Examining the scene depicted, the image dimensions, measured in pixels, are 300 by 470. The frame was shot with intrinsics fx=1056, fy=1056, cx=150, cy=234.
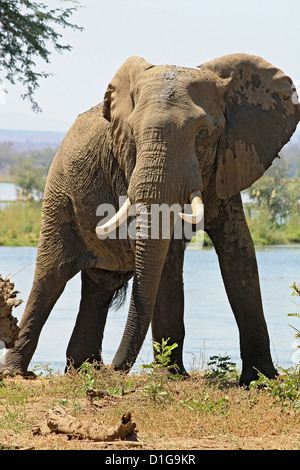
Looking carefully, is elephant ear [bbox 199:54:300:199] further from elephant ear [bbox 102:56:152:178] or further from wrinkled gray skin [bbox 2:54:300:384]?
elephant ear [bbox 102:56:152:178]

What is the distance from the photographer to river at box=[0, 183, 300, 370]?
1266cm

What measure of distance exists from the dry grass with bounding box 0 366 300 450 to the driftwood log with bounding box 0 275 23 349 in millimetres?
821

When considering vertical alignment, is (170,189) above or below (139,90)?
below

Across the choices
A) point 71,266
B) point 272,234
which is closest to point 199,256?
point 272,234

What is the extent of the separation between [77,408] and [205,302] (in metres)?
10.7

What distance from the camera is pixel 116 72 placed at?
29.8 feet

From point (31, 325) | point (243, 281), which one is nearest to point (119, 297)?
point (31, 325)

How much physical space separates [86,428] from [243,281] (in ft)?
8.74

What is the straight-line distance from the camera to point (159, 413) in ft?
23.1

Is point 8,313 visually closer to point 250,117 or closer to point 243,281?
point 243,281

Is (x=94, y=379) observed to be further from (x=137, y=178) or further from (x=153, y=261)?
(x=137, y=178)

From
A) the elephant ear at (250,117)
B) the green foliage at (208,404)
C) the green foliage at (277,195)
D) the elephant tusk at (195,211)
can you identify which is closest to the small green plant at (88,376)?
the green foliage at (208,404)

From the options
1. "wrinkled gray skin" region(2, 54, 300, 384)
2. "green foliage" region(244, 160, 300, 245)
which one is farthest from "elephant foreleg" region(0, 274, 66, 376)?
"green foliage" region(244, 160, 300, 245)

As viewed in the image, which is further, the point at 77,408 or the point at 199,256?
the point at 199,256
